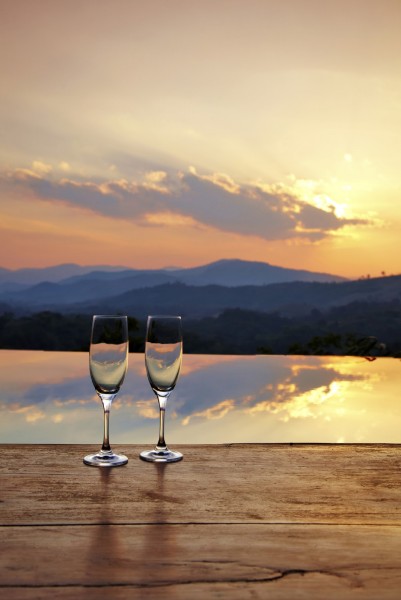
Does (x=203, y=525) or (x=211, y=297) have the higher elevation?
(x=211, y=297)

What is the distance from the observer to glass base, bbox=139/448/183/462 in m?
1.19

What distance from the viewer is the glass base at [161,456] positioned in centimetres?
119

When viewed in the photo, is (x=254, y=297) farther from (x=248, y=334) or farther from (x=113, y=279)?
(x=248, y=334)

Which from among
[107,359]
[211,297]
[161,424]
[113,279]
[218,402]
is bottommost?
[218,402]

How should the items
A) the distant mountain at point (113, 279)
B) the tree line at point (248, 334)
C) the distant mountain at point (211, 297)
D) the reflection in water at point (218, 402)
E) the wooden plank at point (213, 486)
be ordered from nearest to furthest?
the wooden plank at point (213, 486), the reflection in water at point (218, 402), the tree line at point (248, 334), the distant mountain at point (211, 297), the distant mountain at point (113, 279)

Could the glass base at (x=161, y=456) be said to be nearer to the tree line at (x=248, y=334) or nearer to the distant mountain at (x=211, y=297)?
the tree line at (x=248, y=334)

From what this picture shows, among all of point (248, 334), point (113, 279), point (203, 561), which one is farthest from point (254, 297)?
point (203, 561)

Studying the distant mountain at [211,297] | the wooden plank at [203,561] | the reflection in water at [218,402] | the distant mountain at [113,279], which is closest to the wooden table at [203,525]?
the wooden plank at [203,561]

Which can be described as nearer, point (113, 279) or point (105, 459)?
point (105, 459)

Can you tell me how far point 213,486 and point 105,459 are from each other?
0.23 meters

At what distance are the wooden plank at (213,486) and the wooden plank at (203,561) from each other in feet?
0.15

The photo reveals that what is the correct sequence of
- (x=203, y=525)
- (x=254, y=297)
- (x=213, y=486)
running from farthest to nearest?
(x=254, y=297), (x=213, y=486), (x=203, y=525)

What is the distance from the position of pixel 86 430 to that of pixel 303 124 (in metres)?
3.51

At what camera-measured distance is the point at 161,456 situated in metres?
1.21
